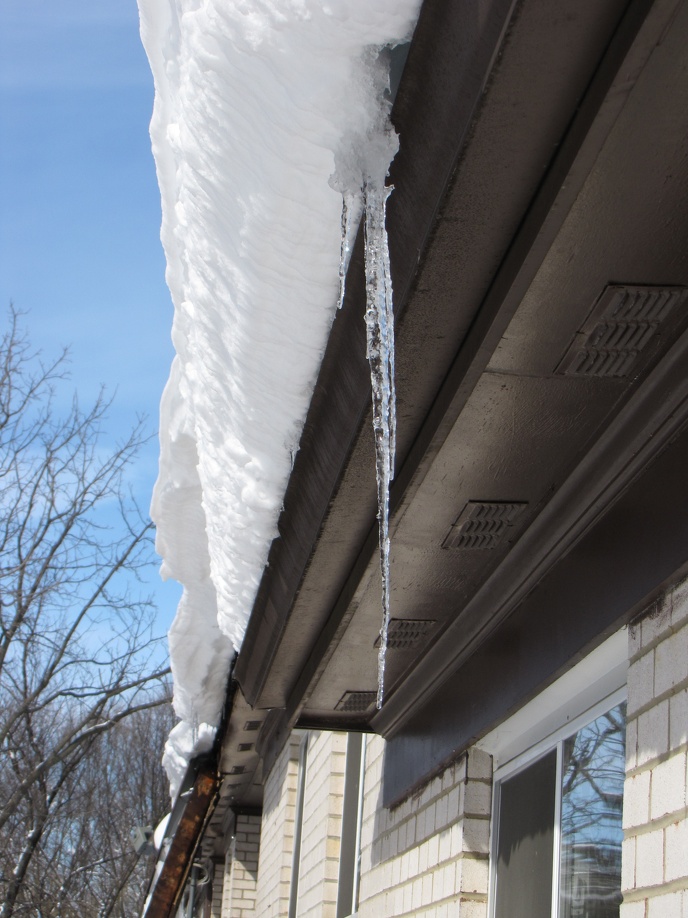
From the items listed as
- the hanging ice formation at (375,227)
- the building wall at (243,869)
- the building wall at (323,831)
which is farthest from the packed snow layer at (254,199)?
the building wall at (243,869)

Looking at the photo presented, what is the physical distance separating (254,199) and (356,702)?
3098 millimetres

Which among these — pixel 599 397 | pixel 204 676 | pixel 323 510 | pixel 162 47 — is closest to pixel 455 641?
pixel 323 510

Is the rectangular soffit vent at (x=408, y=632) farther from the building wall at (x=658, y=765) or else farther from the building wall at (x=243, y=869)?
the building wall at (x=243, y=869)

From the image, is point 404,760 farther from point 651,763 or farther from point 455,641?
point 651,763

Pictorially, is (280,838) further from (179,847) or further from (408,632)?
(408,632)

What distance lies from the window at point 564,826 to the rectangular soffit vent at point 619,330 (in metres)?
1.10

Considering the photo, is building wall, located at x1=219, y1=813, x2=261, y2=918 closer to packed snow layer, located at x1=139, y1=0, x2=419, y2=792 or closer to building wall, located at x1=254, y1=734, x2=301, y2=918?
building wall, located at x1=254, y1=734, x2=301, y2=918

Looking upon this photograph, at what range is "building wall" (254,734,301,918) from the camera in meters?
7.84

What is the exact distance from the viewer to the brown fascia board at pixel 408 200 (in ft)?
4.64

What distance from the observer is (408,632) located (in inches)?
143

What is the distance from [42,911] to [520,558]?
16.2 m

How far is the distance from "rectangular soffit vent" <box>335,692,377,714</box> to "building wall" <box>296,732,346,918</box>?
68.7 inches

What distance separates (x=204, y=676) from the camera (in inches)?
245

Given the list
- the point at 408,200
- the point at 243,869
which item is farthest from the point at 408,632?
the point at 243,869
